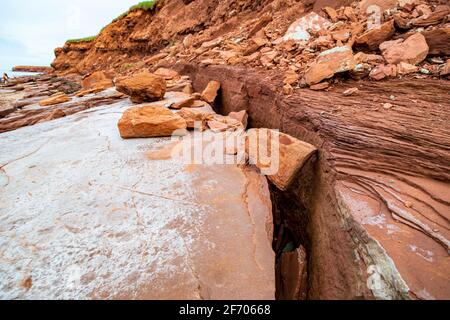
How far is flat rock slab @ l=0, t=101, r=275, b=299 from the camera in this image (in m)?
1.16

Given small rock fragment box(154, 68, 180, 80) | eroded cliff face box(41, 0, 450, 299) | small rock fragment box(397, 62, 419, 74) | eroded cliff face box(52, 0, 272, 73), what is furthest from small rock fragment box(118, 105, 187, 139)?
eroded cliff face box(52, 0, 272, 73)

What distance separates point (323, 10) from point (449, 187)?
13.5 ft

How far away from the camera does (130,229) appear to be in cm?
147

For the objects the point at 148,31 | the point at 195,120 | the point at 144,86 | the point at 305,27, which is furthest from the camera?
the point at 148,31

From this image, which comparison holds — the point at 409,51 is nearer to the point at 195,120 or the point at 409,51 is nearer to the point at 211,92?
the point at 195,120

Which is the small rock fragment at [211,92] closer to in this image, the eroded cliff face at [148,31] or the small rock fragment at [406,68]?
the small rock fragment at [406,68]

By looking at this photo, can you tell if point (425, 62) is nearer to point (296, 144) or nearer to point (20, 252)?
point (296, 144)

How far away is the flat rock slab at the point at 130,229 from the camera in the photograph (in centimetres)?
116

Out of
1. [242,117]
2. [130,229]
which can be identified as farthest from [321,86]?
[130,229]

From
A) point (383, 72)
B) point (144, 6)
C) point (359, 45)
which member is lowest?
point (383, 72)

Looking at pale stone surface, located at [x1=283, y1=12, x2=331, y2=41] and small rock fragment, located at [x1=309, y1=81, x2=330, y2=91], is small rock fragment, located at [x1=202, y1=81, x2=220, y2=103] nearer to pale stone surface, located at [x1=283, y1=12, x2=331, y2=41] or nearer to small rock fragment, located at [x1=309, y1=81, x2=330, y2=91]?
pale stone surface, located at [x1=283, y1=12, x2=331, y2=41]

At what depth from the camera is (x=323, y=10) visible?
14.0 feet

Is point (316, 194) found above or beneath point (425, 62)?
beneath

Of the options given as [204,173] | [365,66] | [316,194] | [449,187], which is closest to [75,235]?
[204,173]
